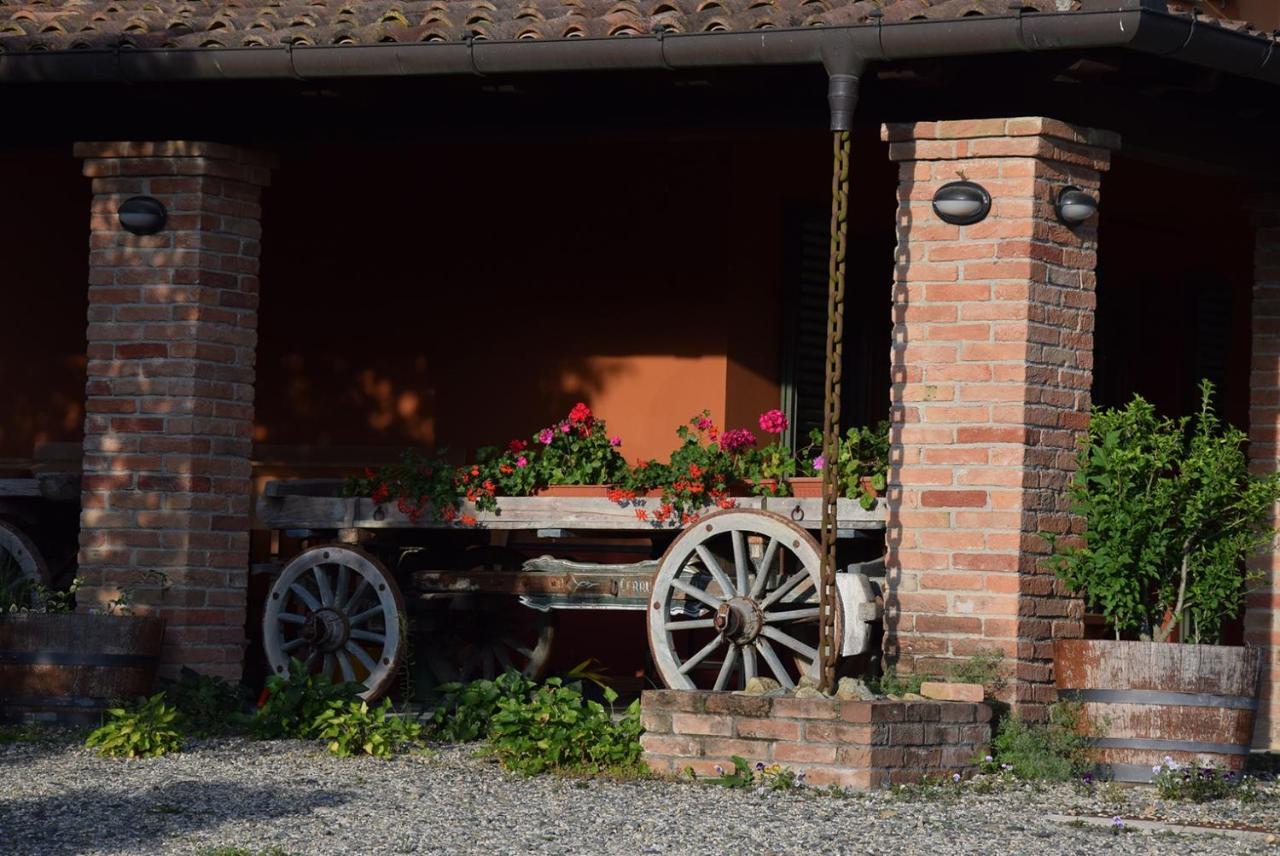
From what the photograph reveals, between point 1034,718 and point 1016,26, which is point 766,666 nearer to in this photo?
point 1034,718

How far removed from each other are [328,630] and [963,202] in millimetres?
3384

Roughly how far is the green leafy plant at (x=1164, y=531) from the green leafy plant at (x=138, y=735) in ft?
11.6

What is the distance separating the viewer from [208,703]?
8.98 m

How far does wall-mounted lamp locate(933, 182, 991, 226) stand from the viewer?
8203 mm

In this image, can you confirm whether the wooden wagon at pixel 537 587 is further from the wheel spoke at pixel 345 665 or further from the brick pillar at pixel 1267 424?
the brick pillar at pixel 1267 424

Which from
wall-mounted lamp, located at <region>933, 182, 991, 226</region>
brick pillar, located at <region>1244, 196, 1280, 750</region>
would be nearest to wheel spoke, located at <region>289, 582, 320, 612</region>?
wall-mounted lamp, located at <region>933, 182, 991, 226</region>

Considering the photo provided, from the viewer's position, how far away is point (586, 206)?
10906 millimetres

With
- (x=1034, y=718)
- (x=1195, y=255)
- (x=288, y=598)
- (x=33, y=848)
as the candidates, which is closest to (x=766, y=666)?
(x=1034, y=718)

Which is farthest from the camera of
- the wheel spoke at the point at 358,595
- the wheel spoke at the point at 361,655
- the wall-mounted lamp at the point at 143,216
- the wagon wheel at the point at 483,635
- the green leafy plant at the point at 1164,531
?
the wagon wheel at the point at 483,635

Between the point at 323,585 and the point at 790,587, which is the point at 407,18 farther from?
the point at 790,587

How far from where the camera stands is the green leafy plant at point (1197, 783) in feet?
24.5

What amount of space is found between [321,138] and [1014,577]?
3.80 meters

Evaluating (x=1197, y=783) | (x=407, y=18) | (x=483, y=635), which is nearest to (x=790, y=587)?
(x=1197, y=783)

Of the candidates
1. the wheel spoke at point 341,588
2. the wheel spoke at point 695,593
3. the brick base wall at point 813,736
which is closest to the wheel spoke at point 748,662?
the wheel spoke at point 695,593
